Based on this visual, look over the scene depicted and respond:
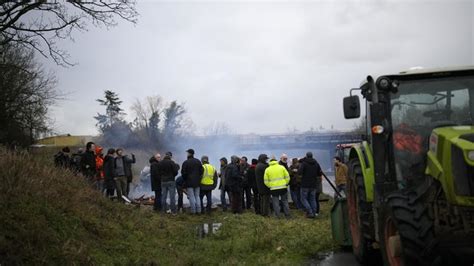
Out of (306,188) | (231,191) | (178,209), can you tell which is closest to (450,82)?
(306,188)

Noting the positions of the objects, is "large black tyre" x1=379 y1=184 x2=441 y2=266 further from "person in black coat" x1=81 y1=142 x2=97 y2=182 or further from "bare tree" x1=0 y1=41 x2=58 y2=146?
"bare tree" x1=0 y1=41 x2=58 y2=146

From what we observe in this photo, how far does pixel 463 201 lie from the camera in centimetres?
472

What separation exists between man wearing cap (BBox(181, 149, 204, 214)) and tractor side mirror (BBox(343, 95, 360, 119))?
856 centimetres

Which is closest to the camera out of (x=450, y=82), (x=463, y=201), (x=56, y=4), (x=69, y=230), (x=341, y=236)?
(x=463, y=201)

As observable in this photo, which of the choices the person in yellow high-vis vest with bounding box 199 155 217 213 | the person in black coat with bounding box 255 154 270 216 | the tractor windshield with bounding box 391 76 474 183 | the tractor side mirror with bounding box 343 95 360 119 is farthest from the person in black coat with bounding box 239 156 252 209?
the tractor windshield with bounding box 391 76 474 183

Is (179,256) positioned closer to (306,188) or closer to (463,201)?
(463,201)

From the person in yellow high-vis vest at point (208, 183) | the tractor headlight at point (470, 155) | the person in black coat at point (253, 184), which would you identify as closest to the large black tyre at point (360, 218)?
the tractor headlight at point (470, 155)

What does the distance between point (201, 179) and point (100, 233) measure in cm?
695

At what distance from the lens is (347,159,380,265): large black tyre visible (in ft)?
22.9

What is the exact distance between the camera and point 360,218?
7230 mm

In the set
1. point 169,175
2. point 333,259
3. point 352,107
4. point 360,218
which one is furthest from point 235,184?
point 352,107

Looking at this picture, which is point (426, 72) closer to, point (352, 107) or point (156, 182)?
point (352, 107)

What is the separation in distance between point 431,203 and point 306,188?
30.5ft

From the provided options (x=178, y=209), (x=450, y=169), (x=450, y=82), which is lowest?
(x=178, y=209)
